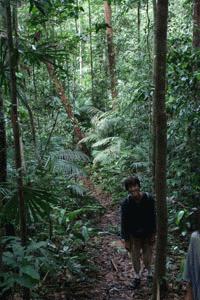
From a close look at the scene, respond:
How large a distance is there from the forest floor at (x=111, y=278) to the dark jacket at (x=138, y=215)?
78 cm

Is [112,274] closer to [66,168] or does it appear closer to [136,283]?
[136,283]

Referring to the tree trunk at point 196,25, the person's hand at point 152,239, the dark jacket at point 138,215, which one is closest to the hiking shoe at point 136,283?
the person's hand at point 152,239

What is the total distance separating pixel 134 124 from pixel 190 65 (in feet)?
17.1

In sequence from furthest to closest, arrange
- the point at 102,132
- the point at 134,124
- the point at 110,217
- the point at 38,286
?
1. the point at 102,132
2. the point at 134,124
3. the point at 110,217
4. the point at 38,286

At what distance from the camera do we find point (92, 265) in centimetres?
620

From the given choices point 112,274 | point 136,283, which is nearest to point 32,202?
point 136,283

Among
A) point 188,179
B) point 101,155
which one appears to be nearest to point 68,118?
point 101,155

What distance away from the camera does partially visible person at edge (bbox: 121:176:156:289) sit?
211 inches

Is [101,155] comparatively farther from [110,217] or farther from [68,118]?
[110,217]

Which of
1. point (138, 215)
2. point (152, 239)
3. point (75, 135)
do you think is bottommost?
point (152, 239)

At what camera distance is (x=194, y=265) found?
2.65m

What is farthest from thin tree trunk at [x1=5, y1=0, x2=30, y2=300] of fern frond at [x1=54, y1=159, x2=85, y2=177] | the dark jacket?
fern frond at [x1=54, y1=159, x2=85, y2=177]

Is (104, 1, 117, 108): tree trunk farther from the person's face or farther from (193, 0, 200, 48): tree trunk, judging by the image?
the person's face

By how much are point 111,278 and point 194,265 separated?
355 centimetres
